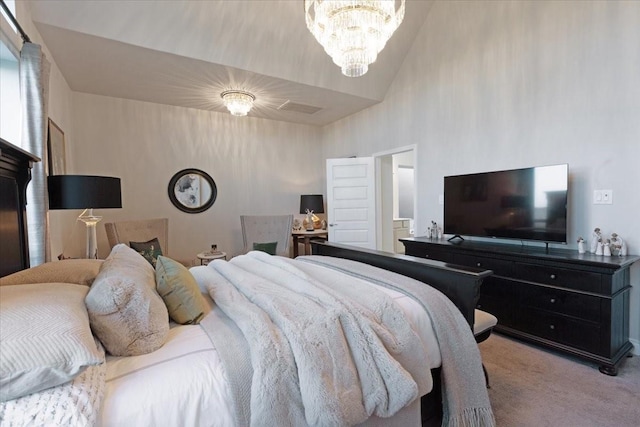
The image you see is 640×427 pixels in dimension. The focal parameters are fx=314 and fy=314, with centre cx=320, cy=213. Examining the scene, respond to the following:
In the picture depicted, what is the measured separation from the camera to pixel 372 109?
4836 millimetres

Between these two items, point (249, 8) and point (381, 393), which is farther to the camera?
point (249, 8)

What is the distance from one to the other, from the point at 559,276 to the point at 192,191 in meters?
4.54

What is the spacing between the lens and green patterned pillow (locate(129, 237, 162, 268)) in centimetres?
365

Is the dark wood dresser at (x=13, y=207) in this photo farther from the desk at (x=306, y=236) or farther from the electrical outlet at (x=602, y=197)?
the electrical outlet at (x=602, y=197)

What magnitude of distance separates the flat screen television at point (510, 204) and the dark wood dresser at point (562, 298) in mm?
181

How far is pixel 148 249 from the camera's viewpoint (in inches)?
148

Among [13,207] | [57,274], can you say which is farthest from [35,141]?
[57,274]

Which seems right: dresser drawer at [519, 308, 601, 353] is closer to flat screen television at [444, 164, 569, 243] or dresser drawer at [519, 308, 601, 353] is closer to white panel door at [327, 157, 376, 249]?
flat screen television at [444, 164, 569, 243]

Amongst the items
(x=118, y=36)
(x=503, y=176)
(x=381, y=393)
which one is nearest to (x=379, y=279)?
(x=381, y=393)

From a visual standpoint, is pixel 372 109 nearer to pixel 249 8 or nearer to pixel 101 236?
pixel 249 8

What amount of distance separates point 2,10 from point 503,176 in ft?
13.1

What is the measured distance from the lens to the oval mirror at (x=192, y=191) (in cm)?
464

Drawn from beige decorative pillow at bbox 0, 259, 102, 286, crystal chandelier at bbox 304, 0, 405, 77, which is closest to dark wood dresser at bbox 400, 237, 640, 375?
crystal chandelier at bbox 304, 0, 405, 77

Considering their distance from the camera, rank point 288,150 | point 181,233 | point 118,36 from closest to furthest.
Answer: point 118,36, point 181,233, point 288,150
